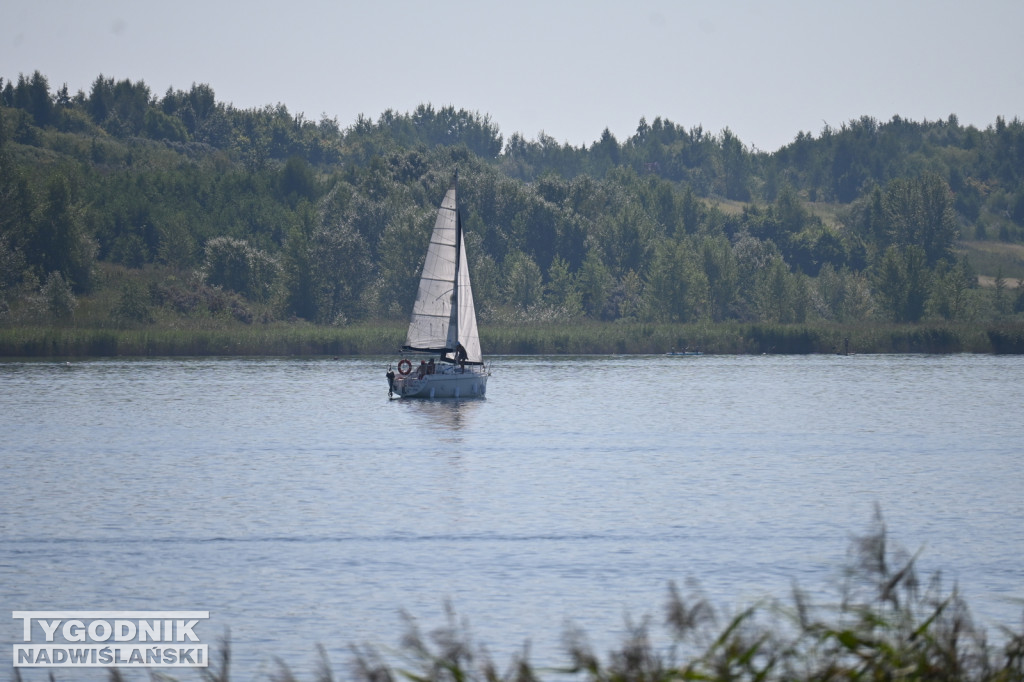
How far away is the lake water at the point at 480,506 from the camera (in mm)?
22531

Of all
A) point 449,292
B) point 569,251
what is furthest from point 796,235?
point 449,292

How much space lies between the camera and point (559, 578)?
2452 cm

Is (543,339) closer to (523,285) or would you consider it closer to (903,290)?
(523,285)

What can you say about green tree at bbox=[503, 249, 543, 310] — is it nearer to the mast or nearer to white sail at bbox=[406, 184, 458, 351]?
the mast

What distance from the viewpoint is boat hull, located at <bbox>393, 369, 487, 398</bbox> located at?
68.6 meters

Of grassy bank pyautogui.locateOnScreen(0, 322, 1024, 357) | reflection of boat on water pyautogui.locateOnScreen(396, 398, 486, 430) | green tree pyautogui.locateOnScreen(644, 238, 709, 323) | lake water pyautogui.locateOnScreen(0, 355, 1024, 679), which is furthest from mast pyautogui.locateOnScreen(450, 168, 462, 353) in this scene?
green tree pyautogui.locateOnScreen(644, 238, 709, 323)

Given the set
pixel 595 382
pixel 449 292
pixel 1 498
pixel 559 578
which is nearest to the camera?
pixel 559 578

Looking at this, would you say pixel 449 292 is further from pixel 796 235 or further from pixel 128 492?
pixel 796 235

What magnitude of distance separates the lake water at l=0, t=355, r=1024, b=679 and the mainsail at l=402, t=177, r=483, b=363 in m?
3.84

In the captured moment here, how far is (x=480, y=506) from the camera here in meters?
34.3

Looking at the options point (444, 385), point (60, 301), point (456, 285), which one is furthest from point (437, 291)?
point (60, 301)

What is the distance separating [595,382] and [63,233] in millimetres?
67330

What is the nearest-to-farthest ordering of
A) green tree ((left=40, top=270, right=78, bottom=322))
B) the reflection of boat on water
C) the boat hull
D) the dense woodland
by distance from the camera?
the reflection of boat on water, the boat hull, green tree ((left=40, top=270, right=78, bottom=322)), the dense woodland

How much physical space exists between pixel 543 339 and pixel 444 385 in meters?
42.7
